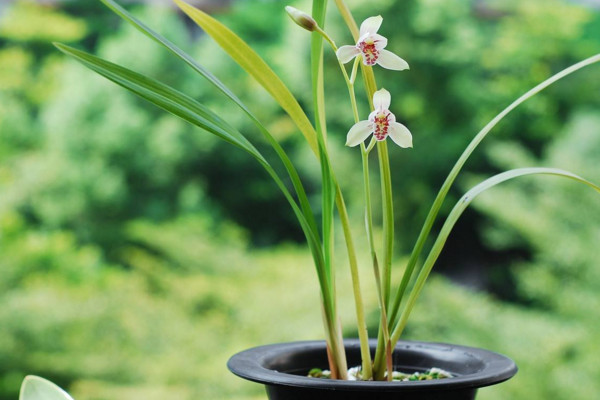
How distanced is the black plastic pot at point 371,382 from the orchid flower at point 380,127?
7.1 inches

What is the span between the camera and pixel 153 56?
11.9 feet

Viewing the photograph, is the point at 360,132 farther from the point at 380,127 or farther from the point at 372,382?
the point at 372,382

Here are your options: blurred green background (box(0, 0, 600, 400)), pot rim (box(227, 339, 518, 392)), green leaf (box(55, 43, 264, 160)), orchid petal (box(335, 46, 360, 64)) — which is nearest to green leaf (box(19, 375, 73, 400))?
→ pot rim (box(227, 339, 518, 392))

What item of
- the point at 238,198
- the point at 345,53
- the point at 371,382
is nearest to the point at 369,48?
the point at 345,53

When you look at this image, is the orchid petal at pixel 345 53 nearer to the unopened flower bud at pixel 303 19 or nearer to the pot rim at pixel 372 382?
the unopened flower bud at pixel 303 19

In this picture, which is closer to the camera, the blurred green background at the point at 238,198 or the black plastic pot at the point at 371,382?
the black plastic pot at the point at 371,382

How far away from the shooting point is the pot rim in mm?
443

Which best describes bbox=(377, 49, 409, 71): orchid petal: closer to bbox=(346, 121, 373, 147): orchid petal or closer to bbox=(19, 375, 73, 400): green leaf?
bbox=(346, 121, 373, 147): orchid petal

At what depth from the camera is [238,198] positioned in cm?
376

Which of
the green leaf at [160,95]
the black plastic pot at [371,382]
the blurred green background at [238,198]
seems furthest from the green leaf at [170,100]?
the blurred green background at [238,198]

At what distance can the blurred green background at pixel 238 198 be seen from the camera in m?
2.91

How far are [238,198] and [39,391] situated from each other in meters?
3.24

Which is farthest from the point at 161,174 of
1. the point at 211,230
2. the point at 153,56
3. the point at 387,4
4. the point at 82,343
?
the point at 387,4

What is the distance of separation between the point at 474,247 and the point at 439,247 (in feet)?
10.7
